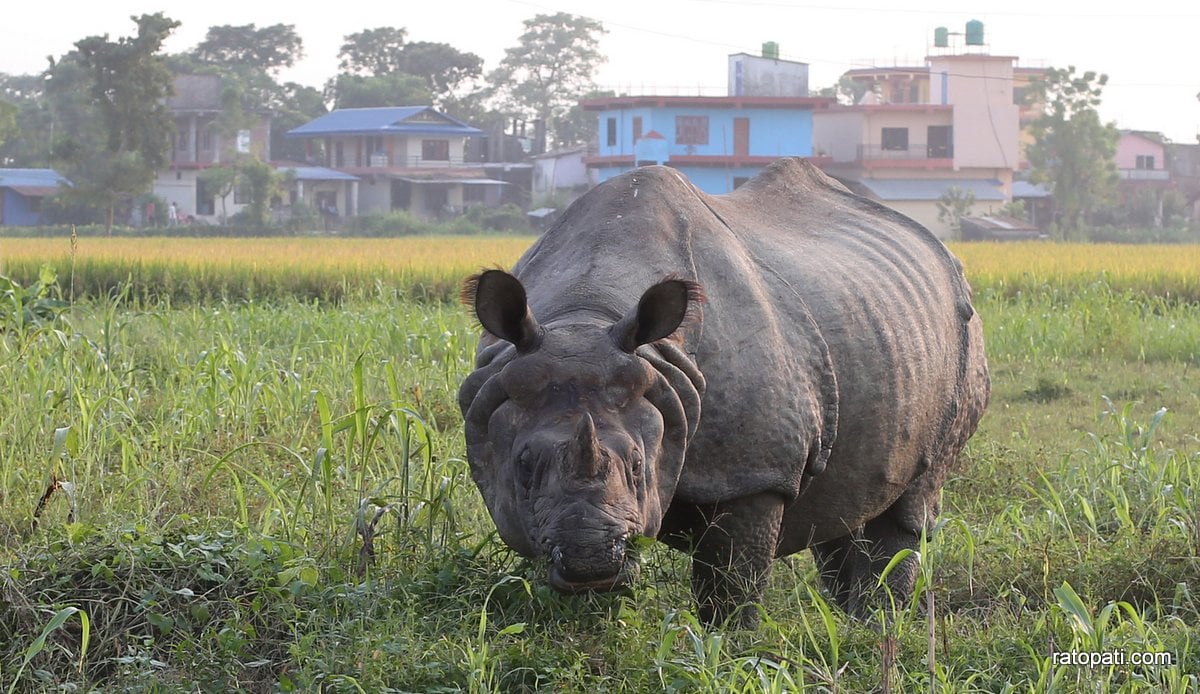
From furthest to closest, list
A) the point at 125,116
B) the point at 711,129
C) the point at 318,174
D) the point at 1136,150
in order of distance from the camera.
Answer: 1. the point at 1136,150
2. the point at 318,174
3. the point at 711,129
4. the point at 125,116

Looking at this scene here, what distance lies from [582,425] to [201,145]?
4344 cm

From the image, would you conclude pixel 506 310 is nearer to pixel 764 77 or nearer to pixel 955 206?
pixel 955 206

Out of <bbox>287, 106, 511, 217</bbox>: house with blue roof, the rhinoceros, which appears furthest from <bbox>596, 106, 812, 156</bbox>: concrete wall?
the rhinoceros

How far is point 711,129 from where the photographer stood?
4316cm

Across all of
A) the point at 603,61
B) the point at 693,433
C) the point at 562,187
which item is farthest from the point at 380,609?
the point at 603,61

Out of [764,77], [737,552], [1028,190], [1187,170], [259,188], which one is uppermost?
[764,77]

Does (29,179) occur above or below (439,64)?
below

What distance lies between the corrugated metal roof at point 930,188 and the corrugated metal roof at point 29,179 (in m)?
23.3

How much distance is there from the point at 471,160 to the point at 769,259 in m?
47.2

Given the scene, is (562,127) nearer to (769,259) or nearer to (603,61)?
(603,61)

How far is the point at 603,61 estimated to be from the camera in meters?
64.6

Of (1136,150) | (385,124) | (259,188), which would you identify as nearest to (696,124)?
(385,124)

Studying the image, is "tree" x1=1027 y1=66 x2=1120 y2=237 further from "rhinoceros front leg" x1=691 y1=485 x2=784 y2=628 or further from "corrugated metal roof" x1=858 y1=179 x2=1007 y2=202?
"rhinoceros front leg" x1=691 y1=485 x2=784 y2=628

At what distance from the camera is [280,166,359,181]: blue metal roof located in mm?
44834
